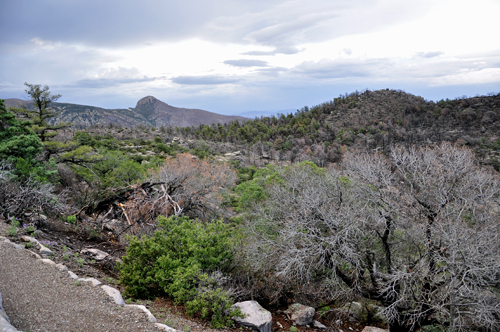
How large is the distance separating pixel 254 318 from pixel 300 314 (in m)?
2.12

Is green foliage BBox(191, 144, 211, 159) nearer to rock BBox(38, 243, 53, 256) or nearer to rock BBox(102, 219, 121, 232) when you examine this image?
rock BBox(102, 219, 121, 232)

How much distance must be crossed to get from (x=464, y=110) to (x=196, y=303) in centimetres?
6175

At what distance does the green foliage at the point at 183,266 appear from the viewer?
552 centimetres

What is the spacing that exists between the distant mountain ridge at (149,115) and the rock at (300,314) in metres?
120

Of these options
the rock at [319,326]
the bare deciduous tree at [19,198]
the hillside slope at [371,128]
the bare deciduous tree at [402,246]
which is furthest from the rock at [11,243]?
the hillside slope at [371,128]

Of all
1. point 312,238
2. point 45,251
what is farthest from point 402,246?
point 45,251

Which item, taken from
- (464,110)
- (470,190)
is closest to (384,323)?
(470,190)

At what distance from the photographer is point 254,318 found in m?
5.75

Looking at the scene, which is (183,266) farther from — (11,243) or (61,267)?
(11,243)

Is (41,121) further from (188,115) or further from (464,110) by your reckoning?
(188,115)

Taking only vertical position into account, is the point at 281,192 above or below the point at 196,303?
above

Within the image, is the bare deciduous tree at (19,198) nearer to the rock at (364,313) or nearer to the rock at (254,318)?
the rock at (254,318)

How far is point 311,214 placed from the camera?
25.9 ft

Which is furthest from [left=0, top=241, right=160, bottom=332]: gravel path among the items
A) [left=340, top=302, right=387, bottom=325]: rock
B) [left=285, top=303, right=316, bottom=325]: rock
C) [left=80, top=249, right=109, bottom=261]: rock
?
[left=340, top=302, right=387, bottom=325]: rock
